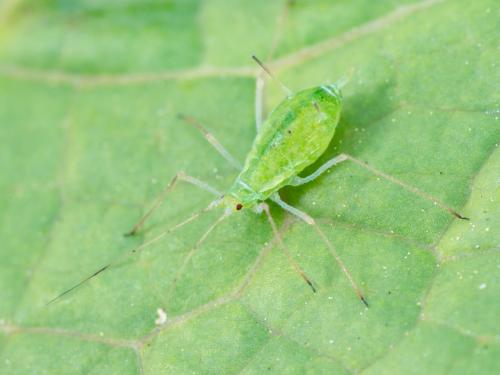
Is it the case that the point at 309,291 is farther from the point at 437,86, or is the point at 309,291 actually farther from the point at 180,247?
the point at 437,86

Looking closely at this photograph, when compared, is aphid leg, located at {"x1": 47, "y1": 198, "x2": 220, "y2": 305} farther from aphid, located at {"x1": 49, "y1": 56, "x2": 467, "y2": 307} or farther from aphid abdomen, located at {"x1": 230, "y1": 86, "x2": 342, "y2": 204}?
aphid abdomen, located at {"x1": 230, "y1": 86, "x2": 342, "y2": 204}

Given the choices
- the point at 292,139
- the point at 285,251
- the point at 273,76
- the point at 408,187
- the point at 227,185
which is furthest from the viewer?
the point at 273,76

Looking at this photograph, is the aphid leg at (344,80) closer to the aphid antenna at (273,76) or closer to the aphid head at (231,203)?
the aphid antenna at (273,76)

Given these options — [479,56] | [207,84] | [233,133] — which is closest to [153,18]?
[207,84]

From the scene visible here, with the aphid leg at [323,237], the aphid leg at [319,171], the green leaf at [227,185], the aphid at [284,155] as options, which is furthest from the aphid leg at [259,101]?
the aphid leg at [323,237]

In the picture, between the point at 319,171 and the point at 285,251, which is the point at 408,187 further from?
the point at 285,251

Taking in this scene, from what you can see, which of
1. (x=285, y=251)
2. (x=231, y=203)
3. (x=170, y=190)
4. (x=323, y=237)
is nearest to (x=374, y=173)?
(x=323, y=237)

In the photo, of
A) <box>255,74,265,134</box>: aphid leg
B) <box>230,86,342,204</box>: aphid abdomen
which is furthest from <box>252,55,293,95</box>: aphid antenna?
<box>230,86,342,204</box>: aphid abdomen
